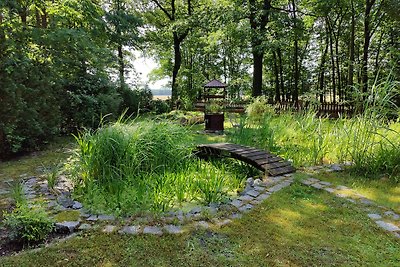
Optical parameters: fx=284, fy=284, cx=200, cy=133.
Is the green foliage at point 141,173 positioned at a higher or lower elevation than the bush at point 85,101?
lower

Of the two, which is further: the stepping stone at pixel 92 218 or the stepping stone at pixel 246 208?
the stepping stone at pixel 246 208

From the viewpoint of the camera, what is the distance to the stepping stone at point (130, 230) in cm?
225

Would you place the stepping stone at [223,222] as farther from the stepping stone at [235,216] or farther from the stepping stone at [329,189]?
the stepping stone at [329,189]

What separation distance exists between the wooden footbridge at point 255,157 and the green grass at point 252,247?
1112 mm

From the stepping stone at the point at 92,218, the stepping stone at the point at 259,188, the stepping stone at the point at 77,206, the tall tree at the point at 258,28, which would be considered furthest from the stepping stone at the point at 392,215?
the tall tree at the point at 258,28

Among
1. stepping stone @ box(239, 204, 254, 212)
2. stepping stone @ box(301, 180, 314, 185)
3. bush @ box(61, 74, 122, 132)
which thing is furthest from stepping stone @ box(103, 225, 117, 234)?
bush @ box(61, 74, 122, 132)

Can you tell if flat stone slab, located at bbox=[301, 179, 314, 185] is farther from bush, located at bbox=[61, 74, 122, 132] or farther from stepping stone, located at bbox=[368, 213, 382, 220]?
bush, located at bbox=[61, 74, 122, 132]

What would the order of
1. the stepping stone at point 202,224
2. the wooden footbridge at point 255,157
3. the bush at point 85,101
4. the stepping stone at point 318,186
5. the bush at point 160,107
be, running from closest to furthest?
the stepping stone at point 202,224
the stepping stone at point 318,186
the wooden footbridge at point 255,157
the bush at point 85,101
the bush at point 160,107

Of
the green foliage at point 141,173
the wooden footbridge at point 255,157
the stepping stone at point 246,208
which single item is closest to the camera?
the stepping stone at point 246,208

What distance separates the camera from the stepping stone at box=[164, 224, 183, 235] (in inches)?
88.9

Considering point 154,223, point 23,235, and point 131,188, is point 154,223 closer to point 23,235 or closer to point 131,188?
point 131,188

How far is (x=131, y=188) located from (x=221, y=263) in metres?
1.44

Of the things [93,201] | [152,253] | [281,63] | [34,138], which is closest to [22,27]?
[34,138]

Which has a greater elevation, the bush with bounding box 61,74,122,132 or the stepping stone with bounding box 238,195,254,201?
the bush with bounding box 61,74,122,132
